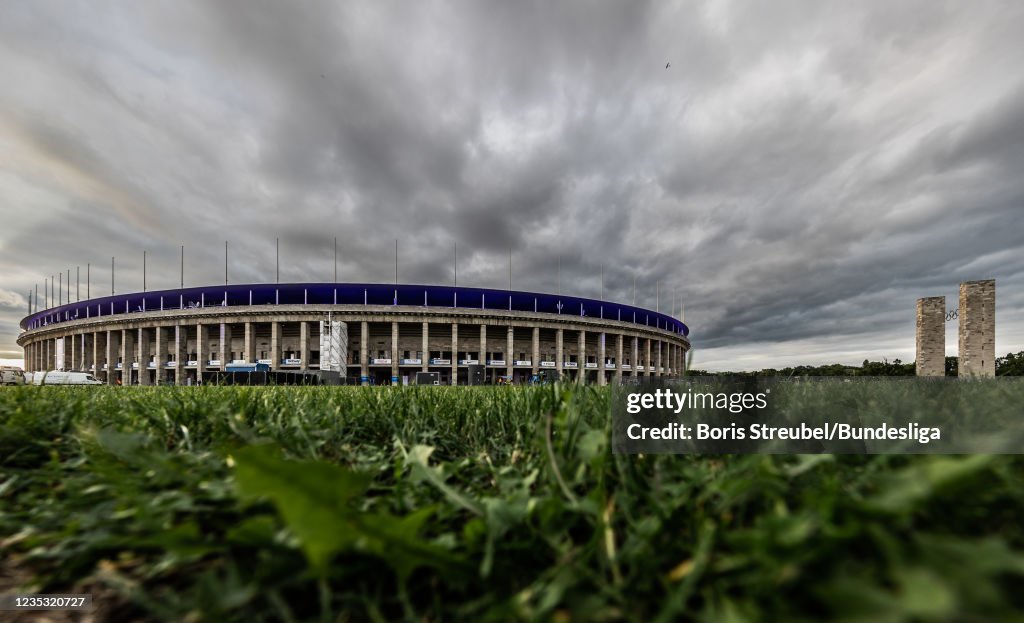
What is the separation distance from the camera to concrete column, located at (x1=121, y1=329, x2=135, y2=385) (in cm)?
5878

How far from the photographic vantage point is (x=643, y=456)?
4.93ft

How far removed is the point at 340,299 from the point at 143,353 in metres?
28.4

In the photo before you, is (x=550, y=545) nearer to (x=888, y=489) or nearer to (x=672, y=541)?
(x=672, y=541)

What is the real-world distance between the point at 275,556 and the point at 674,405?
1495mm

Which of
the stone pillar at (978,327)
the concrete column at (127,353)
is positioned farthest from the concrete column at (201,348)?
the stone pillar at (978,327)

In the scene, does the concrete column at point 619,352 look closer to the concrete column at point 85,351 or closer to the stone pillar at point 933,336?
the stone pillar at point 933,336

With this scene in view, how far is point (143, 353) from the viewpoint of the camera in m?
57.9

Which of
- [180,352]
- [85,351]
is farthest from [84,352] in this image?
[180,352]

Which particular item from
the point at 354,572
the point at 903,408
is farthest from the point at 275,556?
the point at 903,408

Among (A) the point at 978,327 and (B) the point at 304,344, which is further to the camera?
(B) the point at 304,344

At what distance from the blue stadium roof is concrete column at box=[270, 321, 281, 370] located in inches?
251

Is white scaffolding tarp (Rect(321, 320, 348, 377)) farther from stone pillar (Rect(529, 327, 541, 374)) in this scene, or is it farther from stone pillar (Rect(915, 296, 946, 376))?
stone pillar (Rect(915, 296, 946, 376))

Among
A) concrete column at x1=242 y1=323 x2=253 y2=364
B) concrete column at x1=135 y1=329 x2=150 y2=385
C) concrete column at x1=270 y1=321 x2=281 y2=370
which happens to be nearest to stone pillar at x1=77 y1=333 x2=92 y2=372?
concrete column at x1=135 y1=329 x2=150 y2=385

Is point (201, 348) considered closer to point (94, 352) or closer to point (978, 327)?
point (94, 352)
